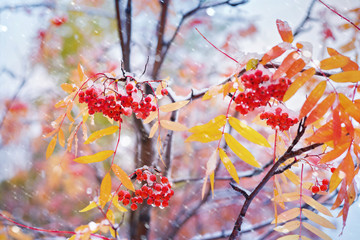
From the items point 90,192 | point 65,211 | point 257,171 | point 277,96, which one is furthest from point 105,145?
point 277,96

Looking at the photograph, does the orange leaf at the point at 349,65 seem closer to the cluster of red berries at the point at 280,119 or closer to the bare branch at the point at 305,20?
the cluster of red berries at the point at 280,119

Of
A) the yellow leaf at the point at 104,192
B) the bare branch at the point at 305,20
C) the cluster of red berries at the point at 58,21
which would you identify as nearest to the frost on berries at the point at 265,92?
the yellow leaf at the point at 104,192

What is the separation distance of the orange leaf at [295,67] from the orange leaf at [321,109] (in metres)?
0.06

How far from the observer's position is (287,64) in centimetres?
44

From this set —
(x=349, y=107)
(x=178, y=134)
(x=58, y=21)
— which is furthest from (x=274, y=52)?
(x=58, y=21)

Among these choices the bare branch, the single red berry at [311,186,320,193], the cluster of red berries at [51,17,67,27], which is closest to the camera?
the single red berry at [311,186,320,193]

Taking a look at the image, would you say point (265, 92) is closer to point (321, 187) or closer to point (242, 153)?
point (242, 153)

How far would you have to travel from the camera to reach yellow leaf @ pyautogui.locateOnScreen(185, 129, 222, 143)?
47 centimetres

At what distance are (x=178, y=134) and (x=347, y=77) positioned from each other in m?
1.48

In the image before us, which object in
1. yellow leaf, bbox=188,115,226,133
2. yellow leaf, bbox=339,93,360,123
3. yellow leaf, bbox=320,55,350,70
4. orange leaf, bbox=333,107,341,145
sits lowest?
orange leaf, bbox=333,107,341,145

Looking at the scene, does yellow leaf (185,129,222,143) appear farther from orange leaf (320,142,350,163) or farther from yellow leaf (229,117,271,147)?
orange leaf (320,142,350,163)

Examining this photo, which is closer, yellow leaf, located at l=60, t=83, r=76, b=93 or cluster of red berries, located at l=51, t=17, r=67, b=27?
yellow leaf, located at l=60, t=83, r=76, b=93

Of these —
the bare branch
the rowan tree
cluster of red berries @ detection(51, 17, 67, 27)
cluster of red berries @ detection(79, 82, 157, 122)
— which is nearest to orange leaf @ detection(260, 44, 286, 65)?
the rowan tree

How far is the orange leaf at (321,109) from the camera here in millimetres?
400
